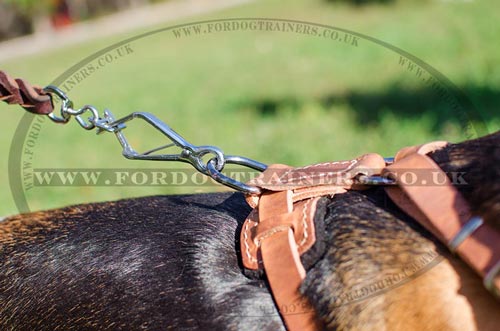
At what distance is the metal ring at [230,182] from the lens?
1965 millimetres

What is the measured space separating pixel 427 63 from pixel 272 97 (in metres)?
2.42

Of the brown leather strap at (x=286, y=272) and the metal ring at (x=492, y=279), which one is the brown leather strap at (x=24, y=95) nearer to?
the brown leather strap at (x=286, y=272)

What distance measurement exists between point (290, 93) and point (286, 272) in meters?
7.50

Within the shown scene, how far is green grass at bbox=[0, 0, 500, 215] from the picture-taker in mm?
6117

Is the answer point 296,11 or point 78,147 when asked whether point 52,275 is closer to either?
point 78,147

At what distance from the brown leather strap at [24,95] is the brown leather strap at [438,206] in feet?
5.57

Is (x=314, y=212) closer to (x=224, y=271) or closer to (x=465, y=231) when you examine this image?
(x=224, y=271)

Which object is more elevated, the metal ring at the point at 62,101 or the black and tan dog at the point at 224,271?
the metal ring at the point at 62,101

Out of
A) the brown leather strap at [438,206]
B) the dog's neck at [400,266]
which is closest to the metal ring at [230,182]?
the dog's neck at [400,266]

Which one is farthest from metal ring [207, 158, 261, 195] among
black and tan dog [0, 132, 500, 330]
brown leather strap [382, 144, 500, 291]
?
brown leather strap [382, 144, 500, 291]

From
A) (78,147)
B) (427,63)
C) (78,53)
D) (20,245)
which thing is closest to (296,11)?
(78,53)

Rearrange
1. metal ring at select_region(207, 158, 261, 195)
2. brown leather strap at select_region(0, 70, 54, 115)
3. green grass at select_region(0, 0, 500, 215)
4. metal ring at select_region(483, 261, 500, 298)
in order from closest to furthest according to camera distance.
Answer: metal ring at select_region(483, 261, 500, 298) → metal ring at select_region(207, 158, 261, 195) → brown leather strap at select_region(0, 70, 54, 115) → green grass at select_region(0, 0, 500, 215)

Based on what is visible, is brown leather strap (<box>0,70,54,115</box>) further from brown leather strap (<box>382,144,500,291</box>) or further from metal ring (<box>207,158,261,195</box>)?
brown leather strap (<box>382,144,500,291</box>)

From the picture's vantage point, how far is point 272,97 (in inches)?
350
